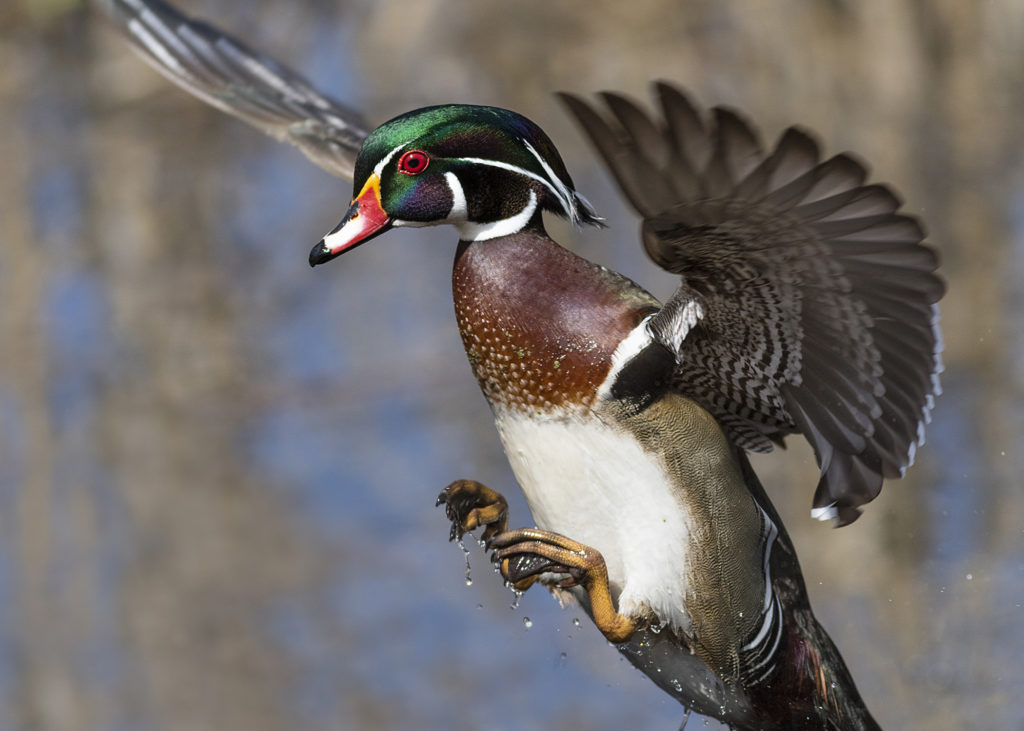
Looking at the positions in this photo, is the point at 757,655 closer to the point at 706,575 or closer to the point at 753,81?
the point at 706,575

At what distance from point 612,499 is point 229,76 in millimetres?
1589

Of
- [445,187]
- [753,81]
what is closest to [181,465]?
[753,81]

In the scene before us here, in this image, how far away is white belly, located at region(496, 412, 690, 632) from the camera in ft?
7.21

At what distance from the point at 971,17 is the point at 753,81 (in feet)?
3.39

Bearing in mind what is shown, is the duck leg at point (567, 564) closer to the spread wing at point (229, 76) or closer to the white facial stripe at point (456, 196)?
the white facial stripe at point (456, 196)

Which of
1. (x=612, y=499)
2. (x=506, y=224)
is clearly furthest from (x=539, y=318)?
(x=612, y=499)

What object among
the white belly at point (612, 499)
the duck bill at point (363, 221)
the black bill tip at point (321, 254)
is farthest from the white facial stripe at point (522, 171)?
the white belly at point (612, 499)

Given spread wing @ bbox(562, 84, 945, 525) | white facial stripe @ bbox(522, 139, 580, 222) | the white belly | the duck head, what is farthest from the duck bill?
spread wing @ bbox(562, 84, 945, 525)

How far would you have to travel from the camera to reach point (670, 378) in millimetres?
2246

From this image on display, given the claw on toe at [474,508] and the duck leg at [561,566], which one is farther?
the claw on toe at [474,508]

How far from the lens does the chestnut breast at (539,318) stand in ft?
7.15

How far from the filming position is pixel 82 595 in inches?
233

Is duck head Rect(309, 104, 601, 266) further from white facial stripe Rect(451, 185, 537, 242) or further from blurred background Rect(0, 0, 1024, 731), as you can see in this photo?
blurred background Rect(0, 0, 1024, 731)

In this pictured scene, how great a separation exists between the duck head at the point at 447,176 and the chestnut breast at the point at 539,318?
6 centimetres
